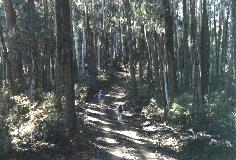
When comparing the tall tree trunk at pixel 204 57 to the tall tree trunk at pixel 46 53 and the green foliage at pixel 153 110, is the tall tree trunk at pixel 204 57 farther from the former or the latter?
the tall tree trunk at pixel 46 53

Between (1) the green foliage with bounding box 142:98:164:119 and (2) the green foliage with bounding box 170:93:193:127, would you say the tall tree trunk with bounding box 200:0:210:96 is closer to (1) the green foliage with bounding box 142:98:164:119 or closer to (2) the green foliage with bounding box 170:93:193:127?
(1) the green foliage with bounding box 142:98:164:119

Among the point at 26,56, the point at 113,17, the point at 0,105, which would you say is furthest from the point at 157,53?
the point at 113,17

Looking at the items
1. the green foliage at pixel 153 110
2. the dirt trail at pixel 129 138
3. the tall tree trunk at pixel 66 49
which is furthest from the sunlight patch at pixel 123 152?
the green foliage at pixel 153 110

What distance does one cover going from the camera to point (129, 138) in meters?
21.4

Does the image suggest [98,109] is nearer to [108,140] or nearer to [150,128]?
[150,128]

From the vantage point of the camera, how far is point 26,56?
3066 centimetres

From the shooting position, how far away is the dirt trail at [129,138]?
1808cm

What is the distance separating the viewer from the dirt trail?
18.1 meters

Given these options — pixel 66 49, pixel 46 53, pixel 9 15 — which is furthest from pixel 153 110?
pixel 9 15

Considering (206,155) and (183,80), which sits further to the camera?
(183,80)

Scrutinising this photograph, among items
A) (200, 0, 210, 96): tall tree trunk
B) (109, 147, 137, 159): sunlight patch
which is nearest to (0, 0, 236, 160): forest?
(109, 147, 137, 159): sunlight patch

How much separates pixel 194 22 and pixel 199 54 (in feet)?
8.18

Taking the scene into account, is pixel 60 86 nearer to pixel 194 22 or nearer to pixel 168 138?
pixel 168 138

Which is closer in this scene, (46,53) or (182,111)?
(182,111)
